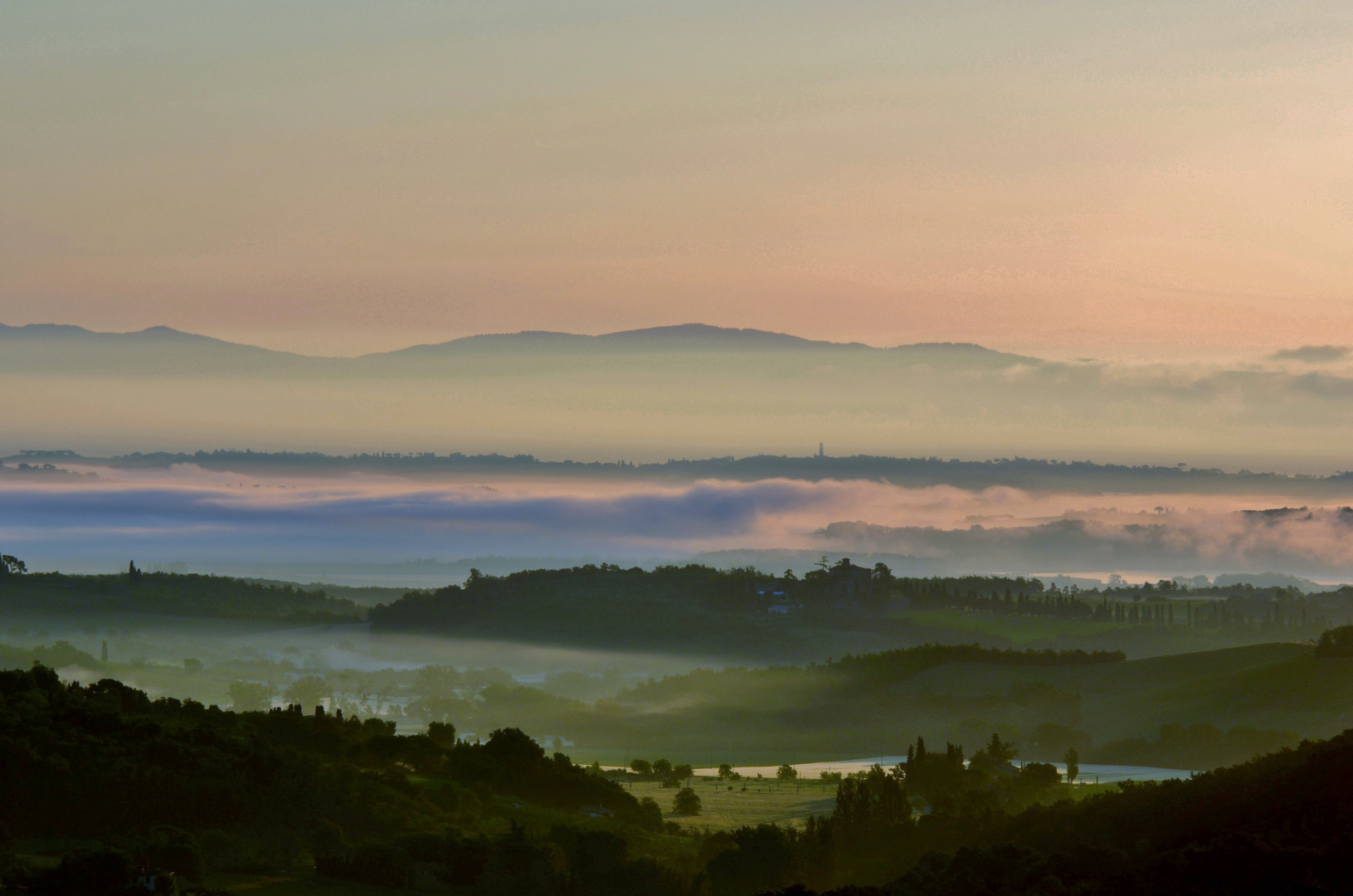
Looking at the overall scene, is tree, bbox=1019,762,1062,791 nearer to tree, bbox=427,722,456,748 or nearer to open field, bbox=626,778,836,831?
open field, bbox=626,778,836,831

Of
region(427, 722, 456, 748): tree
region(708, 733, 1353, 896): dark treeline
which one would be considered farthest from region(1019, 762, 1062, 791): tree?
region(427, 722, 456, 748): tree

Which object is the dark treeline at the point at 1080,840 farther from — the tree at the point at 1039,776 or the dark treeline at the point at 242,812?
the dark treeline at the point at 242,812

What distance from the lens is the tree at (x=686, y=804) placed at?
171625mm

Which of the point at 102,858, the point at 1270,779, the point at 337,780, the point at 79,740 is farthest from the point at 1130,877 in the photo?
the point at 79,740

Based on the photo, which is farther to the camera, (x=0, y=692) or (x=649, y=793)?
(x=649, y=793)

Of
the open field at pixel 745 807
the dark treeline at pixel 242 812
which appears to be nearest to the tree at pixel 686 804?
the open field at pixel 745 807

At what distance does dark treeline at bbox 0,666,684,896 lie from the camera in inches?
4065

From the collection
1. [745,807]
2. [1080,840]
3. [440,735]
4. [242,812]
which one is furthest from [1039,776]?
[242,812]

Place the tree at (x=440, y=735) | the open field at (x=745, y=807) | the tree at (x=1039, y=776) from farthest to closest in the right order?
1. the tree at (x=440, y=735)
2. the tree at (x=1039, y=776)
3. the open field at (x=745, y=807)

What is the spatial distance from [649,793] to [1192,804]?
97.4 m

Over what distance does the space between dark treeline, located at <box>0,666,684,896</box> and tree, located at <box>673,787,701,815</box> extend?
57.5ft

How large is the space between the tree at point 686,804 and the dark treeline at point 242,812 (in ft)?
57.5

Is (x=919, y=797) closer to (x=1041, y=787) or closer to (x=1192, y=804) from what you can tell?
(x=1041, y=787)

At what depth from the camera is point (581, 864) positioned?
109000 mm
